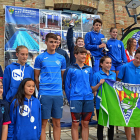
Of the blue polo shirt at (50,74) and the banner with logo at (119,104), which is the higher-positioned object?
the blue polo shirt at (50,74)

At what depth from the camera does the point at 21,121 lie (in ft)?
9.80

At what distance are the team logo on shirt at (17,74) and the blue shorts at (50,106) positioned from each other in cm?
50

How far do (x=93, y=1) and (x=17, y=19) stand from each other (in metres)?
3.65

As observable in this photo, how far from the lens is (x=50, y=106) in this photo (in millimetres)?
3299

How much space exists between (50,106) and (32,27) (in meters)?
4.69

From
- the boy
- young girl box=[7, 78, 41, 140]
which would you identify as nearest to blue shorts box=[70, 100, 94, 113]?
young girl box=[7, 78, 41, 140]

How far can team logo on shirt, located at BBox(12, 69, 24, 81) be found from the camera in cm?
328

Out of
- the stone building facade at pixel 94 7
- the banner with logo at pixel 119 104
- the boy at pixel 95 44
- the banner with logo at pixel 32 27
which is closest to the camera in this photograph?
the banner with logo at pixel 119 104

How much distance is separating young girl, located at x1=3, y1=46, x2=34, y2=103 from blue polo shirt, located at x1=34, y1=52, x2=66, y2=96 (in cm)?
24

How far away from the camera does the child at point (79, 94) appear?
3479mm

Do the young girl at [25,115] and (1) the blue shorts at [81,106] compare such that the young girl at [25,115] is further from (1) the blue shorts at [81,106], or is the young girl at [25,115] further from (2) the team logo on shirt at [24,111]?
(1) the blue shorts at [81,106]

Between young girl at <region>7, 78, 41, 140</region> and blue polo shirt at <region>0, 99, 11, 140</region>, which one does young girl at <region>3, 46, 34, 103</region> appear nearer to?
young girl at <region>7, 78, 41, 140</region>

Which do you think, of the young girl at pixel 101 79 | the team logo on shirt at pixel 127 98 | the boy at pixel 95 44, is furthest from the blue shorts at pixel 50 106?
the boy at pixel 95 44

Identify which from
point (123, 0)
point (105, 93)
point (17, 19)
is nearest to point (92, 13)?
point (123, 0)
